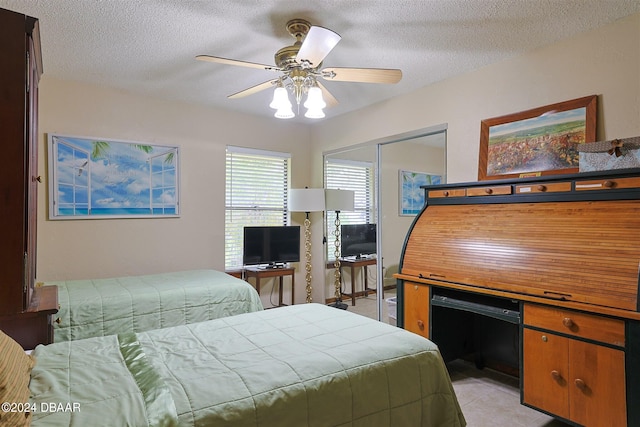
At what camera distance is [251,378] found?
1397mm

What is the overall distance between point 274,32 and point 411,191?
214cm

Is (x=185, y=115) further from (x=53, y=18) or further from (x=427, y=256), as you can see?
(x=427, y=256)

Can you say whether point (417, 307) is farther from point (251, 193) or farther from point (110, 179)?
point (110, 179)

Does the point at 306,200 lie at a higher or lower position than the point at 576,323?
higher

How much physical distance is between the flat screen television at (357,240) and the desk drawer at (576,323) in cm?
220

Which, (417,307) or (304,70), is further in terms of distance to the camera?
(417,307)

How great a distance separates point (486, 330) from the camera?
3104mm

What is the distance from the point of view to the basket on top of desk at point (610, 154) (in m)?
2.05

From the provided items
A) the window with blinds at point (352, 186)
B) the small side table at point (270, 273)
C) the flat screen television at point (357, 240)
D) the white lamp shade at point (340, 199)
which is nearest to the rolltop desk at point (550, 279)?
the flat screen television at point (357, 240)

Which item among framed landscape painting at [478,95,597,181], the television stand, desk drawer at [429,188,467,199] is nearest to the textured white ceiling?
framed landscape painting at [478,95,597,181]

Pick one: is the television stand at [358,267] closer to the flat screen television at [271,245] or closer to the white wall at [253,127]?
the white wall at [253,127]

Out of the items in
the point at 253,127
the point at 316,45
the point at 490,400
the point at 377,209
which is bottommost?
the point at 490,400

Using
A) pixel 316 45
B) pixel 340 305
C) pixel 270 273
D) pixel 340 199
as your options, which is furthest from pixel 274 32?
pixel 340 305

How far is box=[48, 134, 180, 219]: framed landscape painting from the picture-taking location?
3.37 m
